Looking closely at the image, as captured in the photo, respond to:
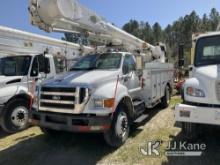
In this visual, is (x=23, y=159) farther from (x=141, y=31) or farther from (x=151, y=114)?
(x=141, y=31)

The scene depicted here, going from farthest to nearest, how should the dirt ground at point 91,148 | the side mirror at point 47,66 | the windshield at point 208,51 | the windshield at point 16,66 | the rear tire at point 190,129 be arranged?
the side mirror at point 47,66 < the windshield at point 16,66 < the windshield at point 208,51 < the rear tire at point 190,129 < the dirt ground at point 91,148

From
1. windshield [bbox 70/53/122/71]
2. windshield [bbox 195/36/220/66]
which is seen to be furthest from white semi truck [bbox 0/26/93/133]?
windshield [bbox 195/36/220/66]

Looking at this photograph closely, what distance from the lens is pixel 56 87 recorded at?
216 inches

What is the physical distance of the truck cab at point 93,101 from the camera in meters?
5.12

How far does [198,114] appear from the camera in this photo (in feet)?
15.1

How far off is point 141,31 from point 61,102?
70.2m

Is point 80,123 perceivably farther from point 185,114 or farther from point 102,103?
point 185,114

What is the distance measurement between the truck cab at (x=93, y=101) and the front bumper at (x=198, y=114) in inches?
53.6

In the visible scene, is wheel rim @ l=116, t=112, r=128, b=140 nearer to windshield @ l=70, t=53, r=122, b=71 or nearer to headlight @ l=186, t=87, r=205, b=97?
windshield @ l=70, t=53, r=122, b=71

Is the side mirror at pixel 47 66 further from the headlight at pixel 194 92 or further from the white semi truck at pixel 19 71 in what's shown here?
the headlight at pixel 194 92

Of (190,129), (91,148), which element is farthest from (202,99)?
(91,148)

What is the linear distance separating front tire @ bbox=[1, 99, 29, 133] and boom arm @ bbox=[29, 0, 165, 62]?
255 centimetres

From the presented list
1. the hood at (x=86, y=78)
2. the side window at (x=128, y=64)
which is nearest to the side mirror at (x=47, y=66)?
the hood at (x=86, y=78)

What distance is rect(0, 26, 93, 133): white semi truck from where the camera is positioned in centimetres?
724
